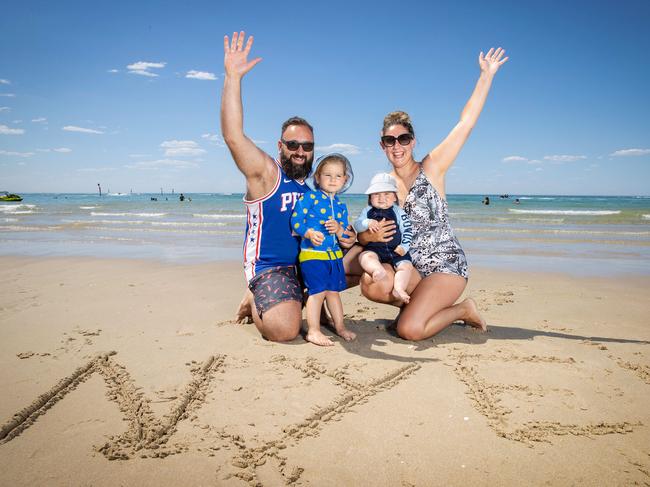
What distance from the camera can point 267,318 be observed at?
4.12 metres

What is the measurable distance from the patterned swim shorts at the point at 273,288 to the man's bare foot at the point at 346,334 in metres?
0.51

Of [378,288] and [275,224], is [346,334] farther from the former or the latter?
[275,224]

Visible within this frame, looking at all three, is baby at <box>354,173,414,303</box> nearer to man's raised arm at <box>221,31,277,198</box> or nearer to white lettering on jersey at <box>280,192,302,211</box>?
white lettering on jersey at <box>280,192,302,211</box>

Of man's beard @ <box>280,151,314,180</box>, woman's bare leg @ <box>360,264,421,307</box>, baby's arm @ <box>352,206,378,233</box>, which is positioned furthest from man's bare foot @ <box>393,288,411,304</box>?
man's beard @ <box>280,151,314,180</box>

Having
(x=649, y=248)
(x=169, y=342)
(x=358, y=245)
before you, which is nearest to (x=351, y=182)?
(x=358, y=245)

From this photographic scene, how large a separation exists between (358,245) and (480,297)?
2.45 meters

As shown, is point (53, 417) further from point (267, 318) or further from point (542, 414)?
point (542, 414)

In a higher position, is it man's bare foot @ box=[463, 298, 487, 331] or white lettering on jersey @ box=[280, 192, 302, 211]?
white lettering on jersey @ box=[280, 192, 302, 211]

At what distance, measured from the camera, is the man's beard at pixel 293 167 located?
4.32 meters

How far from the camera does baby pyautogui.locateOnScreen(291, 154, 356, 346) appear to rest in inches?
162

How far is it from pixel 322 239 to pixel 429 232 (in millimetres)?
1254

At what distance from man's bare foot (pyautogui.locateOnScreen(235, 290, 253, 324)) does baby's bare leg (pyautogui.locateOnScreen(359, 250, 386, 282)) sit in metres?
1.25

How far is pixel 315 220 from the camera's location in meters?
4.12

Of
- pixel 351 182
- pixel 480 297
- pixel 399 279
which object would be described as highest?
pixel 351 182
